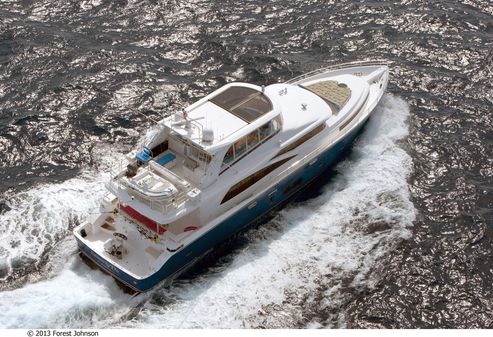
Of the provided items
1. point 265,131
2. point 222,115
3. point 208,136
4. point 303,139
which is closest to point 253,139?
point 265,131

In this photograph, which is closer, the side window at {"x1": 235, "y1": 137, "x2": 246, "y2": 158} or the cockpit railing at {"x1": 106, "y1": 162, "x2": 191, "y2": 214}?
the cockpit railing at {"x1": 106, "y1": 162, "x2": 191, "y2": 214}

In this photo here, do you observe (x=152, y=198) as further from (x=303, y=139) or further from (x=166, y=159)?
(x=303, y=139)

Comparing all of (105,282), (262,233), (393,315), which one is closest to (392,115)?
(262,233)

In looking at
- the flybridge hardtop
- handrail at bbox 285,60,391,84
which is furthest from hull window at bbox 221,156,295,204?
handrail at bbox 285,60,391,84

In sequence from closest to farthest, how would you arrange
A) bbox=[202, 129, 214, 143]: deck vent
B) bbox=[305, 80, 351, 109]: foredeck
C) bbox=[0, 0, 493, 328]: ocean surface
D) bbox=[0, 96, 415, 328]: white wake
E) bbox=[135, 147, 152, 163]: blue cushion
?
bbox=[0, 96, 415, 328]: white wake, bbox=[0, 0, 493, 328]: ocean surface, bbox=[202, 129, 214, 143]: deck vent, bbox=[135, 147, 152, 163]: blue cushion, bbox=[305, 80, 351, 109]: foredeck

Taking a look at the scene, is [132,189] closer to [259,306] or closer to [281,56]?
[259,306]

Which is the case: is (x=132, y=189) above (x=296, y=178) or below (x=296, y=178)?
above

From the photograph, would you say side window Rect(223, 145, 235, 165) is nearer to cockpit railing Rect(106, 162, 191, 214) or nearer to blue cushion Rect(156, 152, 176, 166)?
cockpit railing Rect(106, 162, 191, 214)
